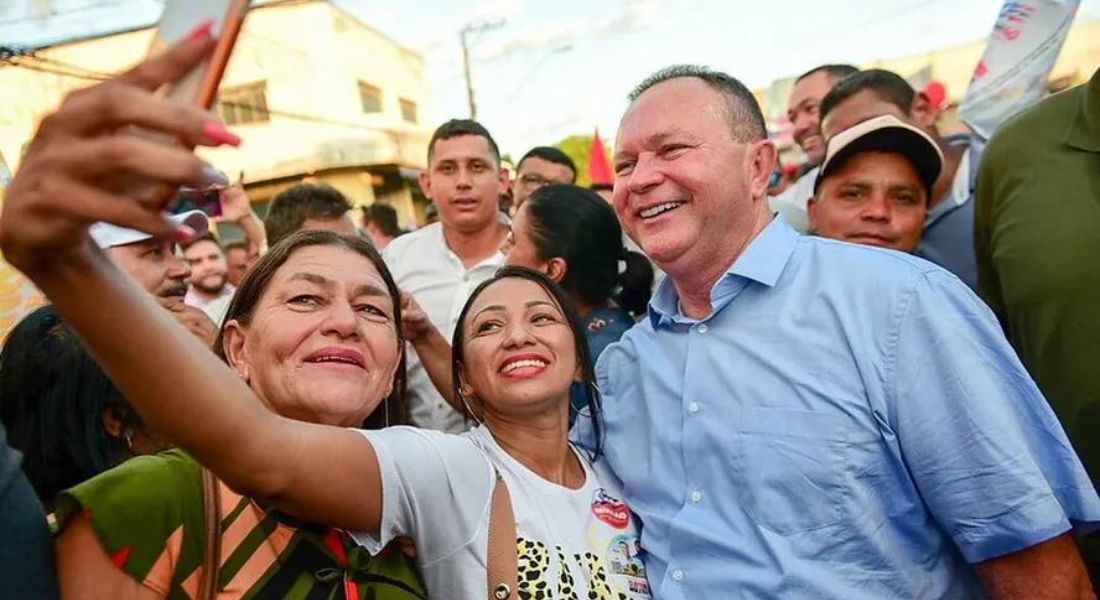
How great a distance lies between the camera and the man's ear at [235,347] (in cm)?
188

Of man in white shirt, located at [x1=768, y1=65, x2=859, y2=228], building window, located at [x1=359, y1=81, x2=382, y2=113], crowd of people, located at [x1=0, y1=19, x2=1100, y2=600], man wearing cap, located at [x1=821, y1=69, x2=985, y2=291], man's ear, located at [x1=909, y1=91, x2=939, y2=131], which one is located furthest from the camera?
building window, located at [x1=359, y1=81, x2=382, y2=113]

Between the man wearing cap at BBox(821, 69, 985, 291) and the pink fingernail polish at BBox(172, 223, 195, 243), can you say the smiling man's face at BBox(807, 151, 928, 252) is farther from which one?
the pink fingernail polish at BBox(172, 223, 195, 243)

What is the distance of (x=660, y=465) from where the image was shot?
2.05 metres

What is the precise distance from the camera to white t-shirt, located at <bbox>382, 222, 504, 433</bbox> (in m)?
3.83

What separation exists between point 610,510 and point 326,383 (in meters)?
0.82

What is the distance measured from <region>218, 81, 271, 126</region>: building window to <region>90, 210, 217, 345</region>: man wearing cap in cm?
1896

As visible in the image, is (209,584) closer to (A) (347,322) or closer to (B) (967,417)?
(A) (347,322)

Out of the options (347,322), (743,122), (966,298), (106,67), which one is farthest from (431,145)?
(106,67)

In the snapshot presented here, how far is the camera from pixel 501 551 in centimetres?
174

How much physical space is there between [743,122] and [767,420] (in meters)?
0.89

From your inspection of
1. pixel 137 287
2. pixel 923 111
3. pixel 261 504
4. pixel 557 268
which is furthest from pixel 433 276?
pixel 137 287

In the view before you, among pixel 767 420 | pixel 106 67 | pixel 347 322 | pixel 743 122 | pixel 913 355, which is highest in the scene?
pixel 106 67

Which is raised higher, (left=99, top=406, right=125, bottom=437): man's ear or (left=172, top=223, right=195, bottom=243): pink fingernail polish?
(left=172, top=223, right=195, bottom=243): pink fingernail polish

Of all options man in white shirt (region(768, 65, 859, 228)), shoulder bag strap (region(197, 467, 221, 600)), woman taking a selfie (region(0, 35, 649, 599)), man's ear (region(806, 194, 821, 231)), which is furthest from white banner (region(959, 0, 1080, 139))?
shoulder bag strap (region(197, 467, 221, 600))
